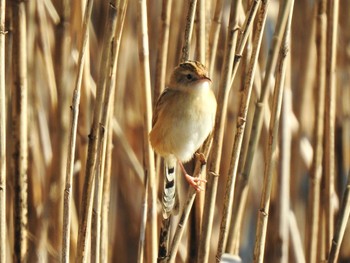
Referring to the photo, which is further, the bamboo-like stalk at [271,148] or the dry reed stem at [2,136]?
the bamboo-like stalk at [271,148]

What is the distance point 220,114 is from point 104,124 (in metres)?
0.39

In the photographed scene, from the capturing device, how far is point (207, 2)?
2.59m

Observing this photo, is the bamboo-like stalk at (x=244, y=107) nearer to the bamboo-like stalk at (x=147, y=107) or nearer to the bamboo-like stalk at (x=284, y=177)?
the bamboo-like stalk at (x=147, y=107)

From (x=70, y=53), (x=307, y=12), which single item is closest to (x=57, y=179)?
(x=70, y=53)

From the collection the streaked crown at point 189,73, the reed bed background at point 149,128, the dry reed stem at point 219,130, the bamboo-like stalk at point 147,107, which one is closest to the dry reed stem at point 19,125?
the reed bed background at point 149,128

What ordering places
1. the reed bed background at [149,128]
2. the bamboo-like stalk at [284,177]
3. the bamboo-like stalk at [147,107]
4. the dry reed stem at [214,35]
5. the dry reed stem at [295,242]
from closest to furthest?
1. the reed bed background at [149,128]
2. the bamboo-like stalk at [147,107]
3. the dry reed stem at [214,35]
4. the bamboo-like stalk at [284,177]
5. the dry reed stem at [295,242]

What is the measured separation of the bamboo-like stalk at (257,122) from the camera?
2316mm

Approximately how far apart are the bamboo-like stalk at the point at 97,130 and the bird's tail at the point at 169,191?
1.21 feet

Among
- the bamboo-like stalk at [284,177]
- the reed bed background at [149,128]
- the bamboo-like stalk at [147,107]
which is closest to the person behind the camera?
the reed bed background at [149,128]

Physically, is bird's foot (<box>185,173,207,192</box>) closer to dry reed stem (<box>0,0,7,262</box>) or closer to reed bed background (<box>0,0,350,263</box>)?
reed bed background (<box>0,0,350,263</box>)

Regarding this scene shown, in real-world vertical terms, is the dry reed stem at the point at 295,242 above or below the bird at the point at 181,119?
below

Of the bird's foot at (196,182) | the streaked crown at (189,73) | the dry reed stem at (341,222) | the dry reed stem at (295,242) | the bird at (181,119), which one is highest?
the streaked crown at (189,73)

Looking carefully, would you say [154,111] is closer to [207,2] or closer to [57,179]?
Result: [207,2]

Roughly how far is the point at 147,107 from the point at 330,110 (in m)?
0.81
